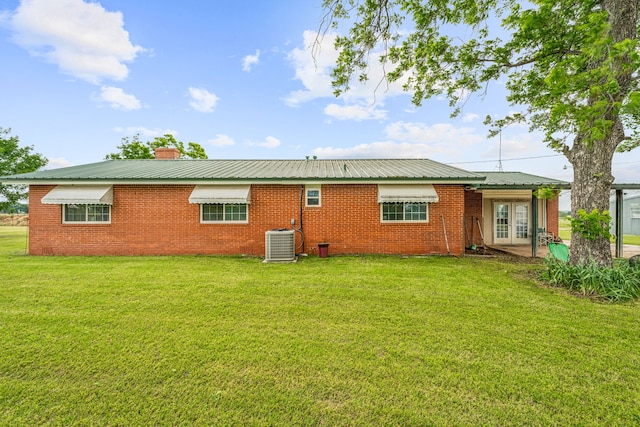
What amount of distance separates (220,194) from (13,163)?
78.6ft

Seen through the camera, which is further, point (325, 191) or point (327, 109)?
point (327, 109)

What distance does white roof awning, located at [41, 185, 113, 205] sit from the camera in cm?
1009

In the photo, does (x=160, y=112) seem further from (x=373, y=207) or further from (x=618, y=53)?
(x=618, y=53)

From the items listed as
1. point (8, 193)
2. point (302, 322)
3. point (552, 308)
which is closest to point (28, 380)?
point (302, 322)

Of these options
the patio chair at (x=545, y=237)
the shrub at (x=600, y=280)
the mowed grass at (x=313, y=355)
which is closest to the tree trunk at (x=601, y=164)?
the shrub at (x=600, y=280)

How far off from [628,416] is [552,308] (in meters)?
3.13

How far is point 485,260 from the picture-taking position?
9.91 meters

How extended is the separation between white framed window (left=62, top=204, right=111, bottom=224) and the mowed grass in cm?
458

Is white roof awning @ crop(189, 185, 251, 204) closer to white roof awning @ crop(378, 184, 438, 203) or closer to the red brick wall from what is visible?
the red brick wall

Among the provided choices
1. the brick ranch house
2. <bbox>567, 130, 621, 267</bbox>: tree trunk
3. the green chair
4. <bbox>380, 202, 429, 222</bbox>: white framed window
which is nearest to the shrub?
<bbox>567, 130, 621, 267</bbox>: tree trunk

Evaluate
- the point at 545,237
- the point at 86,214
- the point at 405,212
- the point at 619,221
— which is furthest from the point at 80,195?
the point at 619,221

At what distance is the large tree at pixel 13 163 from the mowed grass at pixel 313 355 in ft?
74.2

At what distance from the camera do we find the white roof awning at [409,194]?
10023 mm

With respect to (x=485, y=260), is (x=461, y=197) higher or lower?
higher
